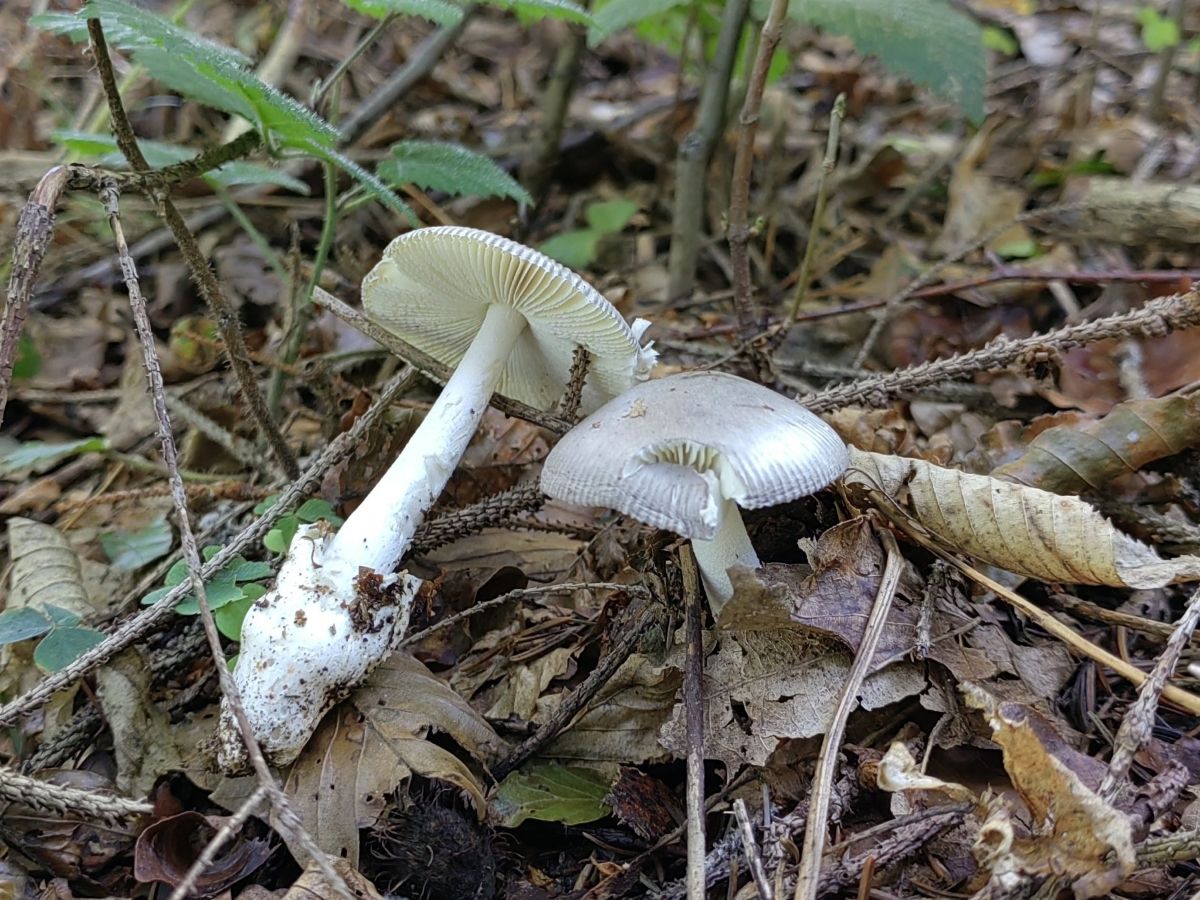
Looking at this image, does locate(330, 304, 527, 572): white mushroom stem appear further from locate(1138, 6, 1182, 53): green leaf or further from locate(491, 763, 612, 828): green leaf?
locate(1138, 6, 1182, 53): green leaf

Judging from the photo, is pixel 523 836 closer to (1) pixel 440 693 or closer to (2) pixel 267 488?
(1) pixel 440 693

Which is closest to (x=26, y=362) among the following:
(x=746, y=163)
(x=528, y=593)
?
(x=528, y=593)

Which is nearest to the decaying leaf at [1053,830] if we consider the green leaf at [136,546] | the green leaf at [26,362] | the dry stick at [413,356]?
the dry stick at [413,356]

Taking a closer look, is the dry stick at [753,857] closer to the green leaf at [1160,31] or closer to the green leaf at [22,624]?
the green leaf at [22,624]

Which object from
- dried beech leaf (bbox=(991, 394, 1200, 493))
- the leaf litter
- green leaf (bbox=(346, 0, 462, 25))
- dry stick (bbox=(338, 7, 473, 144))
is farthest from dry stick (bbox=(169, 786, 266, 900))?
dry stick (bbox=(338, 7, 473, 144))

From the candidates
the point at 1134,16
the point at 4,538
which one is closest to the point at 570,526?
the point at 4,538

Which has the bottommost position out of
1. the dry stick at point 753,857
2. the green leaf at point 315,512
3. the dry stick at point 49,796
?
the dry stick at point 753,857
